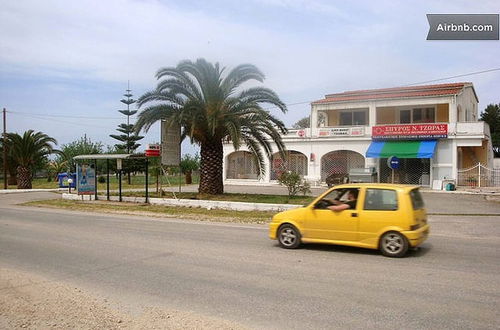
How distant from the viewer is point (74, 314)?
5387mm

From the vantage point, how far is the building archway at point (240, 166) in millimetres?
40625

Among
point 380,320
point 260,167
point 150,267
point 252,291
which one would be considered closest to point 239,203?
point 260,167

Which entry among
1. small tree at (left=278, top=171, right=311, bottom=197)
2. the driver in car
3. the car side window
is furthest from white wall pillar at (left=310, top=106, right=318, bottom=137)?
the car side window

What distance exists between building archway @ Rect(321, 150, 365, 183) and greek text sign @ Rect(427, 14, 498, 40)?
1785 cm

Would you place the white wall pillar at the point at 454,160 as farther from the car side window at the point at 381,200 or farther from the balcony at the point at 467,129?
the car side window at the point at 381,200

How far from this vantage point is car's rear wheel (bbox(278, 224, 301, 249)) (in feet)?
31.7

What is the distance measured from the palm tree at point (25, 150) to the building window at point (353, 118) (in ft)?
83.9

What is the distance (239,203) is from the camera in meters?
19.0

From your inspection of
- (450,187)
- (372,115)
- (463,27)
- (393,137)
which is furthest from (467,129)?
(463,27)

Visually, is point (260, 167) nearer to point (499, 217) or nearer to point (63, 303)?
point (499, 217)

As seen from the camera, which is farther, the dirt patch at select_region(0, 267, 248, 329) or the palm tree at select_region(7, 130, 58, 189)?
the palm tree at select_region(7, 130, 58, 189)

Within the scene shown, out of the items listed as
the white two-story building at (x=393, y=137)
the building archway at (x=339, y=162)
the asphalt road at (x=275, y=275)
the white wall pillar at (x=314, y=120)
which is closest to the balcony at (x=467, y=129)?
the white two-story building at (x=393, y=137)

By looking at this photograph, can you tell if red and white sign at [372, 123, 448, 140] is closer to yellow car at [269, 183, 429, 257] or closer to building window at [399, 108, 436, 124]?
building window at [399, 108, 436, 124]

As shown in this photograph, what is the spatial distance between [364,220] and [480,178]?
24.9 metres
